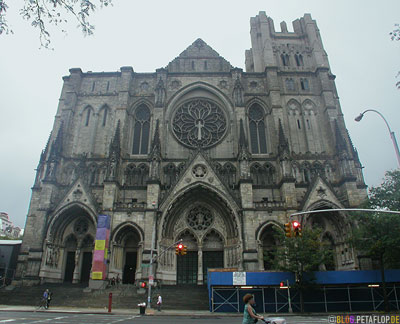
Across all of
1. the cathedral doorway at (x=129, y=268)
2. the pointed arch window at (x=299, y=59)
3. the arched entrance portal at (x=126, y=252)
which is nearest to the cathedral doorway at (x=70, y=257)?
the arched entrance portal at (x=126, y=252)

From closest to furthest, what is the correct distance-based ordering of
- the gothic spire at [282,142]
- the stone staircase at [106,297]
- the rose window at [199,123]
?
1. the stone staircase at [106,297]
2. the gothic spire at [282,142]
3. the rose window at [199,123]

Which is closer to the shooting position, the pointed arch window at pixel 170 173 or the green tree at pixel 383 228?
the green tree at pixel 383 228

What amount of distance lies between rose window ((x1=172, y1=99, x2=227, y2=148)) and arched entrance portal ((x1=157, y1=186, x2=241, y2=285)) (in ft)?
23.1

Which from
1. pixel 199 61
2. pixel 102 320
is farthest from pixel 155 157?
pixel 102 320

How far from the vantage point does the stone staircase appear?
71.1 ft

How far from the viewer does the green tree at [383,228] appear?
65.7ft

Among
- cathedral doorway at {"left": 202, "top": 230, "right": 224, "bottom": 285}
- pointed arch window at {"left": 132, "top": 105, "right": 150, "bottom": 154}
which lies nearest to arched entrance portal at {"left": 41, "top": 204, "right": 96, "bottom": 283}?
pointed arch window at {"left": 132, "top": 105, "right": 150, "bottom": 154}

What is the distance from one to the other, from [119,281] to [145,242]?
13.6 ft

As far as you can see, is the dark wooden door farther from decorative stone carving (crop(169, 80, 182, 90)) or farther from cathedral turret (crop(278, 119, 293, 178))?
cathedral turret (crop(278, 119, 293, 178))

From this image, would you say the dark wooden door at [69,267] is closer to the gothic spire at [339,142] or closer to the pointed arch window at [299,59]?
the gothic spire at [339,142]

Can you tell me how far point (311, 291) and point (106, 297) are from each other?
15.3m

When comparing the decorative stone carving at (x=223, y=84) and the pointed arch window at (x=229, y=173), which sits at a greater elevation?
the decorative stone carving at (x=223, y=84)

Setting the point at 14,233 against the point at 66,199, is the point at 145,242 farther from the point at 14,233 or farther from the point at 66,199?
the point at 14,233

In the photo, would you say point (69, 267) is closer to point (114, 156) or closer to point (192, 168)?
point (114, 156)
